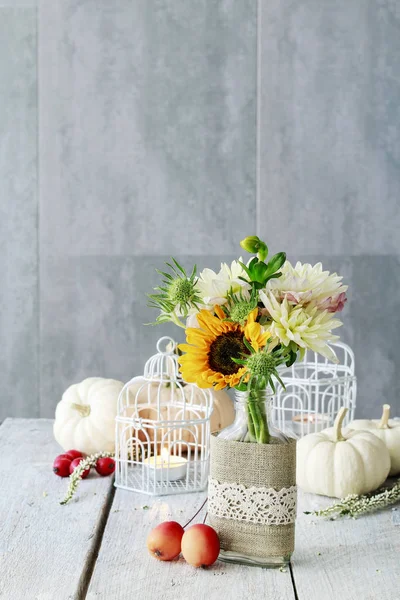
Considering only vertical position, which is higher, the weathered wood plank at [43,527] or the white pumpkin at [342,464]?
the white pumpkin at [342,464]

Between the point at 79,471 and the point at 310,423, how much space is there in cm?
53

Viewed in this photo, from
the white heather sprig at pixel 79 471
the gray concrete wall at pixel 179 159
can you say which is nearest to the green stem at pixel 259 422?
the white heather sprig at pixel 79 471

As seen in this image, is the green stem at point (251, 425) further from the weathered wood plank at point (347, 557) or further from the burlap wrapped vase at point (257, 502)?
the weathered wood plank at point (347, 557)

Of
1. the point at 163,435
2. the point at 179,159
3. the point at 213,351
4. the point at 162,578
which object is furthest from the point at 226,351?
the point at 179,159

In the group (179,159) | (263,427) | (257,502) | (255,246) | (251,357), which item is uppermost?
(179,159)

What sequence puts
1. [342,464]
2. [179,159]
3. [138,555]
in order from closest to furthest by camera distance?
[138,555], [342,464], [179,159]

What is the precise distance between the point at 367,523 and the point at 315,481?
129 mm

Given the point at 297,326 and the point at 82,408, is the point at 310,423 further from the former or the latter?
the point at 297,326

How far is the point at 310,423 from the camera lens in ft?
5.29

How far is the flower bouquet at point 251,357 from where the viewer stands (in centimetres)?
98

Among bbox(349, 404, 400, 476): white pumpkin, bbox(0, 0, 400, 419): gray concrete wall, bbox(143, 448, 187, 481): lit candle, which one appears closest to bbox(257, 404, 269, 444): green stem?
bbox(143, 448, 187, 481): lit candle

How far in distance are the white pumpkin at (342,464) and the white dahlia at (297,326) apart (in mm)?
384

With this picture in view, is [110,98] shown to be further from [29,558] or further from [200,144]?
[29,558]

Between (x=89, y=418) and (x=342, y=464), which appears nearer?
(x=342, y=464)
